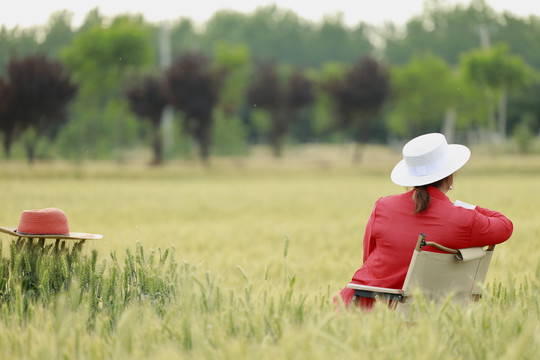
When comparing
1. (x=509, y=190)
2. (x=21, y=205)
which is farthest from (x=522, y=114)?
(x=21, y=205)

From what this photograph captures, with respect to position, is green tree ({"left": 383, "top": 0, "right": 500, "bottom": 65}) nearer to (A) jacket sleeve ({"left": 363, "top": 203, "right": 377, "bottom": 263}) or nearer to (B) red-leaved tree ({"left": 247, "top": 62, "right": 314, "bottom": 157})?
(B) red-leaved tree ({"left": 247, "top": 62, "right": 314, "bottom": 157})

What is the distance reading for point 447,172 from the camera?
149 inches

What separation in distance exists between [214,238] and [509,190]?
551 inches

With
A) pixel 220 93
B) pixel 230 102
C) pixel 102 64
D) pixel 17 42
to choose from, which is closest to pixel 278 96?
pixel 220 93

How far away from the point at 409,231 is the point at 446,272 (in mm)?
292

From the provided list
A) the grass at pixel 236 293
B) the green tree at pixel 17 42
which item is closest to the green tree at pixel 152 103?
the grass at pixel 236 293

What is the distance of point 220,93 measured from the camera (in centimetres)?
4341

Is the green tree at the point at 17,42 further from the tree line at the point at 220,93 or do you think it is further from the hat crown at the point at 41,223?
the hat crown at the point at 41,223

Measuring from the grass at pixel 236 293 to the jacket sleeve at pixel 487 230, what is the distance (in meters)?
0.33

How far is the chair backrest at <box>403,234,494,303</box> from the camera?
12.0ft

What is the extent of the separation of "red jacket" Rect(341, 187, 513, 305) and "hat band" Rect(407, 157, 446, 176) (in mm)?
99

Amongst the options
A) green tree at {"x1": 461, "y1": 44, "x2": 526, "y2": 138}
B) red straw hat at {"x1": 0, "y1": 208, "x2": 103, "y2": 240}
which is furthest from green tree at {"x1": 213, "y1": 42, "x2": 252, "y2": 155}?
red straw hat at {"x1": 0, "y1": 208, "x2": 103, "y2": 240}

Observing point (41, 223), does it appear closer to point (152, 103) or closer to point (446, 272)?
point (446, 272)

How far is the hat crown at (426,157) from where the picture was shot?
152 inches
